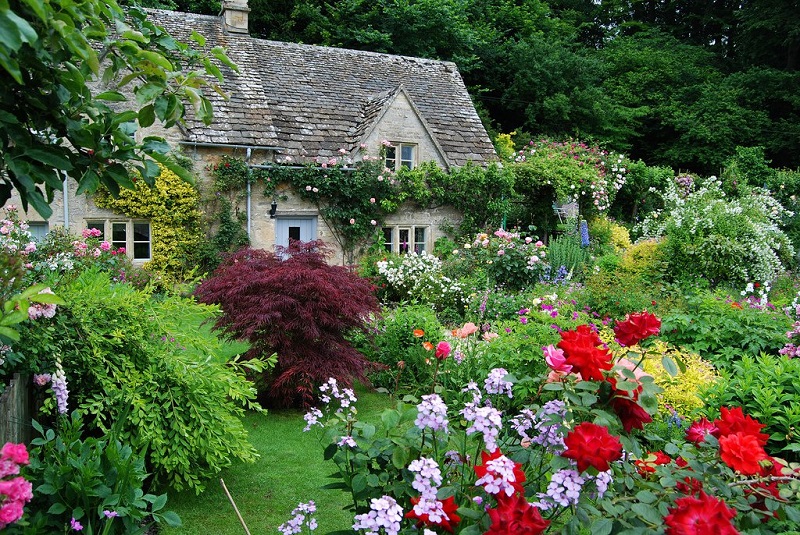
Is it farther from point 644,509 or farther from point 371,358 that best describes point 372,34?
point 644,509

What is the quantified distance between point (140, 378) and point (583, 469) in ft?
11.2

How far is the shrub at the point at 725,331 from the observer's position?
21.2 ft

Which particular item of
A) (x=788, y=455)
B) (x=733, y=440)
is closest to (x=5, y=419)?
(x=733, y=440)

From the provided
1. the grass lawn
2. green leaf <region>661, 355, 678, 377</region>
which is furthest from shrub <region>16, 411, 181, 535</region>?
green leaf <region>661, 355, 678, 377</region>

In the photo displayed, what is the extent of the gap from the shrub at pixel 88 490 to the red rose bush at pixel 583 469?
1418mm

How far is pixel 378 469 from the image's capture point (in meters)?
2.93

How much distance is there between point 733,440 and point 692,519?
1.80 feet

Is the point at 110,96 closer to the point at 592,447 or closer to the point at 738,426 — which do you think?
the point at 592,447

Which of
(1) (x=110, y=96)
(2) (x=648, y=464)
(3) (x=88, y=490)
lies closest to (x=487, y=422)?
(2) (x=648, y=464)

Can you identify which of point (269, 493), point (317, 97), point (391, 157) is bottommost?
point (269, 493)

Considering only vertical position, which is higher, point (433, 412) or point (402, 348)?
point (433, 412)

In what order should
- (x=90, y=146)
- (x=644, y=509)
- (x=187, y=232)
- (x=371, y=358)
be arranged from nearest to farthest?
(x=644, y=509)
(x=90, y=146)
(x=371, y=358)
(x=187, y=232)

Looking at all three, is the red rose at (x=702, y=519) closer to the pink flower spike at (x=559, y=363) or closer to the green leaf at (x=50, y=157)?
the pink flower spike at (x=559, y=363)

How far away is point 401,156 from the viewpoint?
1648cm
